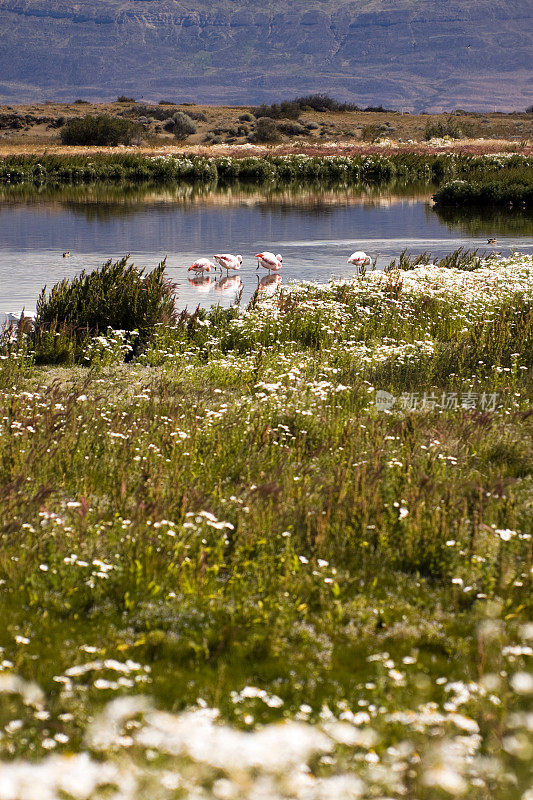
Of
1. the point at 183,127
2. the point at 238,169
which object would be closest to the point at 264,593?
the point at 238,169

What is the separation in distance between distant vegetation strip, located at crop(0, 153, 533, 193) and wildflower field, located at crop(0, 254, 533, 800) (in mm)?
40844

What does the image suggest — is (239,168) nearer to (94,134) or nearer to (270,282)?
(94,134)

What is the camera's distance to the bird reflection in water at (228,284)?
1736 cm

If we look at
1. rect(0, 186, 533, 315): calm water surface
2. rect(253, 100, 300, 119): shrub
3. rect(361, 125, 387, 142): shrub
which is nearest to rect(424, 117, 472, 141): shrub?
rect(361, 125, 387, 142): shrub

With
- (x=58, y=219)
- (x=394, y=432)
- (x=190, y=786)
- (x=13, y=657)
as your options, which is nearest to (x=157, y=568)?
(x=13, y=657)

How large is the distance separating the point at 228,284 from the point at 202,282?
1.82 feet

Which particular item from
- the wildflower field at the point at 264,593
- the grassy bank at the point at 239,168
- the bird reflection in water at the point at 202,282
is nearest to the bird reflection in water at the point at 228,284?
the bird reflection in water at the point at 202,282

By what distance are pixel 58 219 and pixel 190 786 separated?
27.7 metres

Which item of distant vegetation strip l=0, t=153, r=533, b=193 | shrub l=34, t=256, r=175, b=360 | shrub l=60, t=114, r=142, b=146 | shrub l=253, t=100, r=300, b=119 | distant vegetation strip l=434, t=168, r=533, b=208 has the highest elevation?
shrub l=253, t=100, r=300, b=119

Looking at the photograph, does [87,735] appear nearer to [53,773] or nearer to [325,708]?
[53,773]

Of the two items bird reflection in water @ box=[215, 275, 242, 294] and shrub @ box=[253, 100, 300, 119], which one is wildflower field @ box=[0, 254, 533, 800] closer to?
bird reflection in water @ box=[215, 275, 242, 294]

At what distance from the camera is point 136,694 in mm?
4320

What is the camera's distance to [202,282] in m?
18.1

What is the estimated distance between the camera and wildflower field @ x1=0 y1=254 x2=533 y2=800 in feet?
11.8
